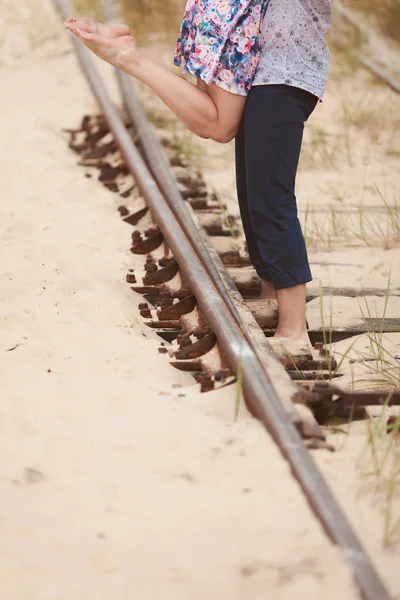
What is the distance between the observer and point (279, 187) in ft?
10.7

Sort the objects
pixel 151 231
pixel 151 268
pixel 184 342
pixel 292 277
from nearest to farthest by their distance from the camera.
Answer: pixel 184 342
pixel 292 277
pixel 151 268
pixel 151 231

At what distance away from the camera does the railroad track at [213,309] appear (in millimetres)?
2365

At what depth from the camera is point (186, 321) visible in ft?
11.3

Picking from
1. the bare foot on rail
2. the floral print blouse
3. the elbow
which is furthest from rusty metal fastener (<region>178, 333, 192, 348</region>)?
the bare foot on rail

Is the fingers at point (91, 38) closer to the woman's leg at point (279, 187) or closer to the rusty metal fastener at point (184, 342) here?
A: the woman's leg at point (279, 187)

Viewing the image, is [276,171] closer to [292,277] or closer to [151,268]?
[292,277]

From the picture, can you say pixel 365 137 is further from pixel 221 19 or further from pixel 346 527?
pixel 346 527

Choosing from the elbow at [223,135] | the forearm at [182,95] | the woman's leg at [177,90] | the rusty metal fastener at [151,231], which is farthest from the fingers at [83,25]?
the rusty metal fastener at [151,231]

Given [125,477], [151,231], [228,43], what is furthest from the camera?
[151,231]

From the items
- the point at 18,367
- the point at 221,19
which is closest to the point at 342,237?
the point at 221,19

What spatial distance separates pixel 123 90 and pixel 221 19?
138 inches

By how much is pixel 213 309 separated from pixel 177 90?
0.80 metres

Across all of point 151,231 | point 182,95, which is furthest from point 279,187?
point 151,231

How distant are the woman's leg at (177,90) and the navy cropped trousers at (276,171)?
70mm
